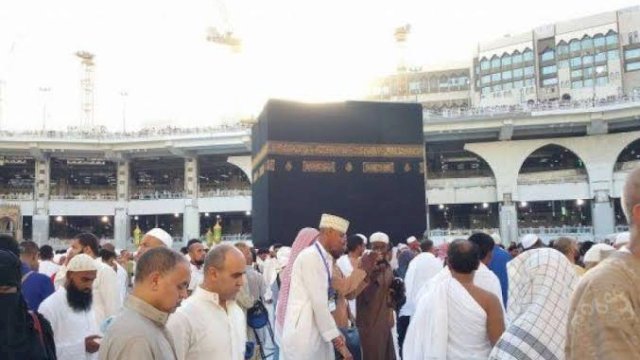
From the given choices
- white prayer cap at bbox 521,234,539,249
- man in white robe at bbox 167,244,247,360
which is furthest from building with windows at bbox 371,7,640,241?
man in white robe at bbox 167,244,247,360

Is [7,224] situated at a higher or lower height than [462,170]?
lower

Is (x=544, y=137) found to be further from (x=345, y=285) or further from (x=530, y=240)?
(x=345, y=285)

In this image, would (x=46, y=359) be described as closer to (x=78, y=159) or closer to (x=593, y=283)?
(x=593, y=283)

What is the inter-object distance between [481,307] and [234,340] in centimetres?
118

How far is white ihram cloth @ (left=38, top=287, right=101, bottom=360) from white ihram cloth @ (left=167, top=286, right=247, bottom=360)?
3.56 feet

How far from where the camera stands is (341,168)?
14.7 metres

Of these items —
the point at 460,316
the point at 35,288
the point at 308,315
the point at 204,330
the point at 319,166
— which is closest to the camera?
the point at 204,330

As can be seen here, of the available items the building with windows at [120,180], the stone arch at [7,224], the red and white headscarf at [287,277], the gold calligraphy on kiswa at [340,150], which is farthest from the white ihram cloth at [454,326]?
the stone arch at [7,224]

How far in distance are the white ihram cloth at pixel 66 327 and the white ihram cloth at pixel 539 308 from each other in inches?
83.4

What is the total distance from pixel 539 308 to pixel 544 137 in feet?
89.9

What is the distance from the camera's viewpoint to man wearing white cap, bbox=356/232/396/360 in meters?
4.54

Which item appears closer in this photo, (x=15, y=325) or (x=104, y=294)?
(x=15, y=325)

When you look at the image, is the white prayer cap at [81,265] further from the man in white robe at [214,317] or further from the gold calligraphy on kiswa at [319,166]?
the gold calligraphy on kiswa at [319,166]

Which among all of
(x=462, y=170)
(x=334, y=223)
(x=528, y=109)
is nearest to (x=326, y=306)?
(x=334, y=223)
